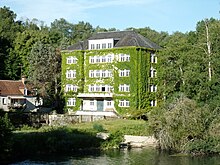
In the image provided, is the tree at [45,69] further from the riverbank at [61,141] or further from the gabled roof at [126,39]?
the riverbank at [61,141]

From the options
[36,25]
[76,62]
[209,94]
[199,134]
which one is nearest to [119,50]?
[76,62]

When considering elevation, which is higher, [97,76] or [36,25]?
[36,25]

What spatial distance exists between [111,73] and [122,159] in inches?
1077

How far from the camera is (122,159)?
33.3m

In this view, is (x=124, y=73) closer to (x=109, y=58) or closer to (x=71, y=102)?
(x=109, y=58)

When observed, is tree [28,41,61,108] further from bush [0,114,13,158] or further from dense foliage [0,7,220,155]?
bush [0,114,13,158]

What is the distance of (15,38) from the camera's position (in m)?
84.6

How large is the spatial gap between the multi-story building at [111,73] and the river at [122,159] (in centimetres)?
2176

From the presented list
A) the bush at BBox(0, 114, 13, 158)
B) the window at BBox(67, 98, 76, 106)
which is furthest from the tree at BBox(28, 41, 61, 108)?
the bush at BBox(0, 114, 13, 158)

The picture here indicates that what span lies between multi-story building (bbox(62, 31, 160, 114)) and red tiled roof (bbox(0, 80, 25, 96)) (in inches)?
319

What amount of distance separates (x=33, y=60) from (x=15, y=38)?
592 inches

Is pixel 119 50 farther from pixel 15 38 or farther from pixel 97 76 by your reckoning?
pixel 15 38

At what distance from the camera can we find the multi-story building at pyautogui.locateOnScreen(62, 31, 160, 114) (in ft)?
190

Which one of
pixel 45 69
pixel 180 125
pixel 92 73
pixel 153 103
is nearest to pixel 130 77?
pixel 153 103
